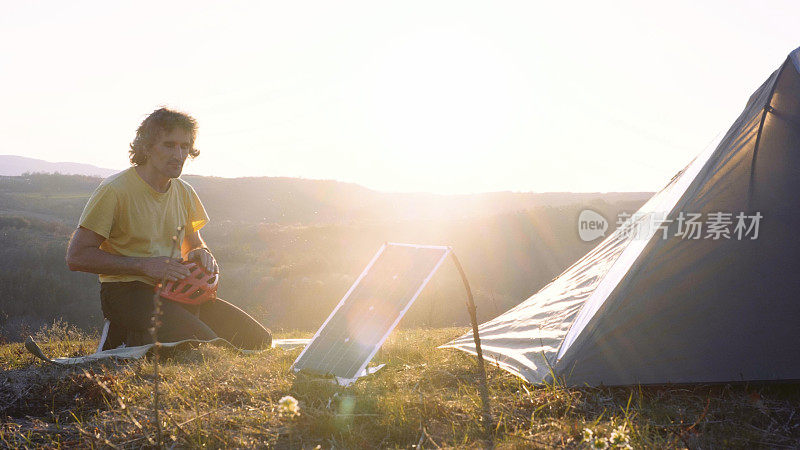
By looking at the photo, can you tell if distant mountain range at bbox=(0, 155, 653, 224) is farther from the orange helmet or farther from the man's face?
the man's face

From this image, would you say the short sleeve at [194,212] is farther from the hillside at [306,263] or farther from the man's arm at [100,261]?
the hillside at [306,263]

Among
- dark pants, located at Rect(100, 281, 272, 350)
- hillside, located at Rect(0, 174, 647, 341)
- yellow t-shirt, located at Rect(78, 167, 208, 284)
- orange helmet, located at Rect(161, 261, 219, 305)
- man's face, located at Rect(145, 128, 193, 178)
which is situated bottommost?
hillside, located at Rect(0, 174, 647, 341)

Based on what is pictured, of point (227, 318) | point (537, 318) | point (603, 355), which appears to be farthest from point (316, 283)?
point (603, 355)

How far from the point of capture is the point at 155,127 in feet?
15.1

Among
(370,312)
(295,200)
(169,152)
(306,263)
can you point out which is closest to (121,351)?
(169,152)

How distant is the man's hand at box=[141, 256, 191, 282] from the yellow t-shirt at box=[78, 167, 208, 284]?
0.79 feet

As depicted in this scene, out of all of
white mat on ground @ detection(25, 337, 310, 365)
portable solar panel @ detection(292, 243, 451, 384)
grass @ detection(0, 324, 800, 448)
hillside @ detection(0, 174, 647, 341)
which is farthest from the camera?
hillside @ detection(0, 174, 647, 341)

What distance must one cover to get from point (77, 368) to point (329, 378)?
1806mm

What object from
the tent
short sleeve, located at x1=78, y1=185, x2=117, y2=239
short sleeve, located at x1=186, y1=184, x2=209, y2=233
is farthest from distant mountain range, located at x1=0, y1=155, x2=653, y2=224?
the tent

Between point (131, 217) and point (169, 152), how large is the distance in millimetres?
629

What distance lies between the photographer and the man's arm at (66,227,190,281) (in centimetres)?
425

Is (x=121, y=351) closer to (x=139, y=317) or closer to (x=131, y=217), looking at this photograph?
(x=139, y=317)

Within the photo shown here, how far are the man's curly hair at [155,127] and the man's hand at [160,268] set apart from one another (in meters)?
0.96

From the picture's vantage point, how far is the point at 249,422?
2.95 meters
